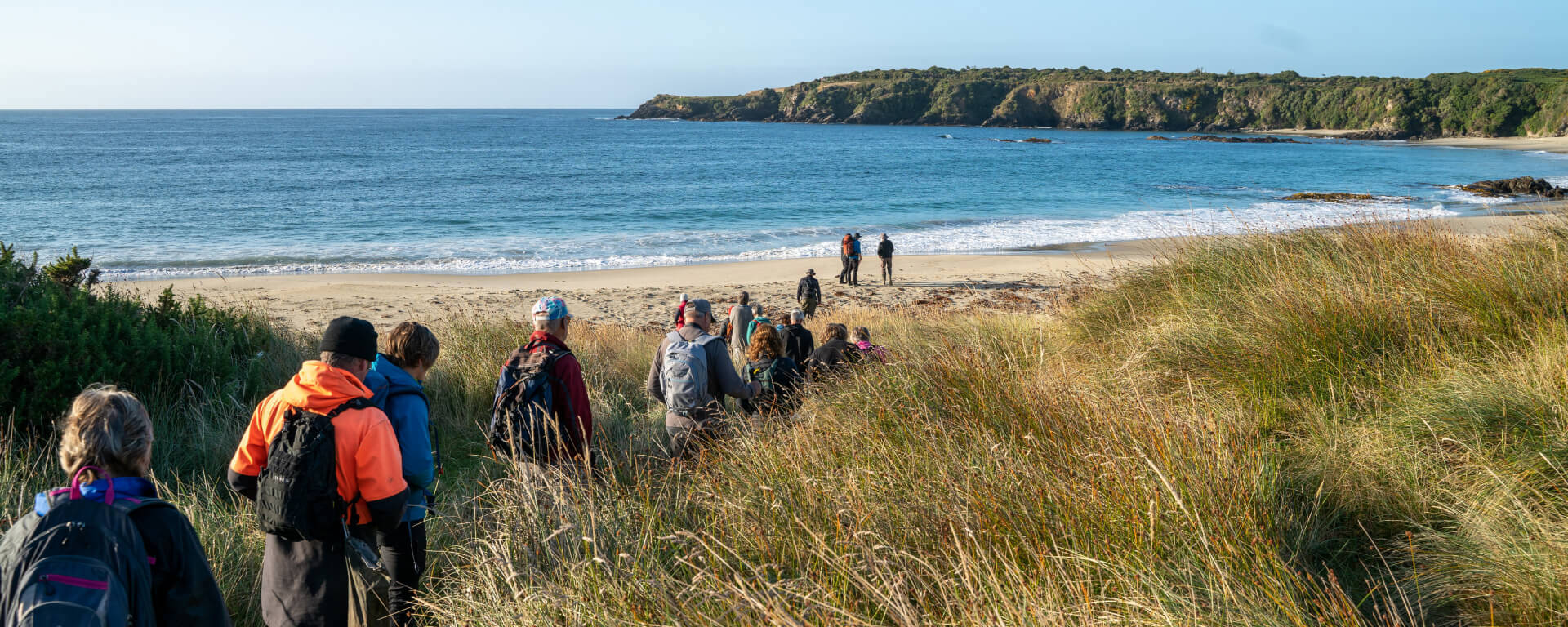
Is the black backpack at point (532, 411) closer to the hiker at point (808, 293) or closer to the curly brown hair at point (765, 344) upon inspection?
the curly brown hair at point (765, 344)

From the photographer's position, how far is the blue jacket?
3582 millimetres

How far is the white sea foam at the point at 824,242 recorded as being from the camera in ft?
79.0

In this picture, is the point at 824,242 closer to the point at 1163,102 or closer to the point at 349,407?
the point at 349,407

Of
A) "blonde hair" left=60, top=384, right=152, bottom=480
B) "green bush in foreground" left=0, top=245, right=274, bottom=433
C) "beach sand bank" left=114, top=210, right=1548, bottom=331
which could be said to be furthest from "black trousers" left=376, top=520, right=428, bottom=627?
"beach sand bank" left=114, top=210, right=1548, bottom=331

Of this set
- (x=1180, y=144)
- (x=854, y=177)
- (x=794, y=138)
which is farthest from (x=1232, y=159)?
(x=794, y=138)

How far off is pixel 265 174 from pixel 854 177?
3595 centimetres

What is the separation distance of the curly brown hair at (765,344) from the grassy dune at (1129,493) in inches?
40.9

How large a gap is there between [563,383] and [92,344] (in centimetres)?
408

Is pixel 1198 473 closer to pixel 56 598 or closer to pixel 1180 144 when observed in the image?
pixel 56 598

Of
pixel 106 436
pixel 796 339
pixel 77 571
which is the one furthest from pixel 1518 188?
pixel 77 571

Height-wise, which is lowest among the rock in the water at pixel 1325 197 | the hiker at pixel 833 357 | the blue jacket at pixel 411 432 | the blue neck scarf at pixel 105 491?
the rock in the water at pixel 1325 197

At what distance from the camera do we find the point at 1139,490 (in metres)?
3.05

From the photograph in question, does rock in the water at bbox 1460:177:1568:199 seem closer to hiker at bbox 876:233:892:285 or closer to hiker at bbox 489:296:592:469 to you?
hiker at bbox 876:233:892:285

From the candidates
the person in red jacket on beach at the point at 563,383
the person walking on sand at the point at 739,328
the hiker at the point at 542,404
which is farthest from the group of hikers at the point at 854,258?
the hiker at the point at 542,404
